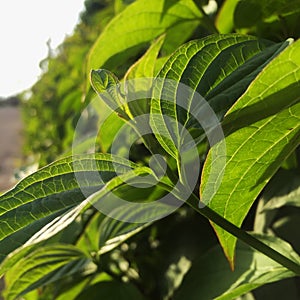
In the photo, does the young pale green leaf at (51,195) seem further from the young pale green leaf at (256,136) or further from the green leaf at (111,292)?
the green leaf at (111,292)

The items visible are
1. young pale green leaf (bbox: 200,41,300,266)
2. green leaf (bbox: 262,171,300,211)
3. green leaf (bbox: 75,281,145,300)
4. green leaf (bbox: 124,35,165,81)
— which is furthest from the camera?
green leaf (bbox: 75,281,145,300)

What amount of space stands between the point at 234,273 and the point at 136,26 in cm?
29

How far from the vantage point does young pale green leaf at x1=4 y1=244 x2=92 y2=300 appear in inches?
23.8

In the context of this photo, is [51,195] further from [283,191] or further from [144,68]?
[283,191]

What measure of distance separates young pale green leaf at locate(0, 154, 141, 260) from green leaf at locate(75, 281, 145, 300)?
0.38m

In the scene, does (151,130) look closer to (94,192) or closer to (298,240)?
(94,192)

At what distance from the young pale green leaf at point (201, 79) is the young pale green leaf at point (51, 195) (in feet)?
0.15

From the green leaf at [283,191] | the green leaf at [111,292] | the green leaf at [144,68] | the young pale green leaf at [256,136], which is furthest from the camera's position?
the green leaf at [111,292]

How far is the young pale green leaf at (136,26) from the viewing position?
0.65 meters

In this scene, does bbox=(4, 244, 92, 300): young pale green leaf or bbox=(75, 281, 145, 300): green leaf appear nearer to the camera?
bbox=(4, 244, 92, 300): young pale green leaf

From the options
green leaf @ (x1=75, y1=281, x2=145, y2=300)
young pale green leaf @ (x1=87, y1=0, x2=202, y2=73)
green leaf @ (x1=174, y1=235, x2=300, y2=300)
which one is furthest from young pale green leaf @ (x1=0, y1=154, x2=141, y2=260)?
green leaf @ (x1=75, y1=281, x2=145, y2=300)

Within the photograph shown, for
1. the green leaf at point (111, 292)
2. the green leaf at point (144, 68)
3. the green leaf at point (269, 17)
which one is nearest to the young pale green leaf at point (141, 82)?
the green leaf at point (144, 68)

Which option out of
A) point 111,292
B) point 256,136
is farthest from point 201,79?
point 111,292

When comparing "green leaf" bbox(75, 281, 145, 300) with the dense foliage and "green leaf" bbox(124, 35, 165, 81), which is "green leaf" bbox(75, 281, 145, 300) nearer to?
the dense foliage
